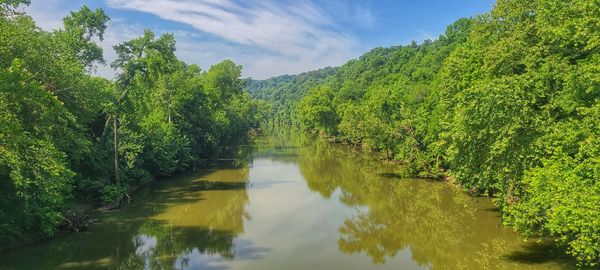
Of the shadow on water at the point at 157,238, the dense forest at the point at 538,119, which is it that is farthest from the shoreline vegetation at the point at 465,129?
the shadow on water at the point at 157,238

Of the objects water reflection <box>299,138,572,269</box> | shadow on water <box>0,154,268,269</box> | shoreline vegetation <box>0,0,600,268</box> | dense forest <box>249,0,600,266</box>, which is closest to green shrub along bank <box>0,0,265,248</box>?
shoreline vegetation <box>0,0,600,268</box>

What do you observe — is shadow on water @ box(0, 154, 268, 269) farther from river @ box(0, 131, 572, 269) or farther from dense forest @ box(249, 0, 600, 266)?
dense forest @ box(249, 0, 600, 266)

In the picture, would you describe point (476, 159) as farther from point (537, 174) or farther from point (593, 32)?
point (593, 32)

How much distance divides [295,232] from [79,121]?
1605 cm

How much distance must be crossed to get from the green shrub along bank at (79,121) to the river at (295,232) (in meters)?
2.27

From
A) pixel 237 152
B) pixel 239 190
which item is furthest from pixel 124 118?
pixel 237 152

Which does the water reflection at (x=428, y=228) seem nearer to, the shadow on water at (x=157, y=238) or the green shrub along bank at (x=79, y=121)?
the shadow on water at (x=157, y=238)

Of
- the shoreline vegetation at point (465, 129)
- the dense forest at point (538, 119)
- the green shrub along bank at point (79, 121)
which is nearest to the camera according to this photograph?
the dense forest at point (538, 119)

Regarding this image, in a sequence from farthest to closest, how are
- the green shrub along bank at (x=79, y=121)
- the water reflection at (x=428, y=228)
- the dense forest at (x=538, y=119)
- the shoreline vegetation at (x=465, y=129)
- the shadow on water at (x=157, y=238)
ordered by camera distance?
the shadow on water at (x=157, y=238) → the water reflection at (x=428, y=228) → the green shrub along bank at (x=79, y=121) → the shoreline vegetation at (x=465, y=129) → the dense forest at (x=538, y=119)

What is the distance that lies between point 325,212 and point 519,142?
1552 cm

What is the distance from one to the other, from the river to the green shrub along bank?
2.27 meters

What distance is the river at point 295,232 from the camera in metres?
21.2

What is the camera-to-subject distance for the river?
69.5 feet

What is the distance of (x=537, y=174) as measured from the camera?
16578 millimetres
